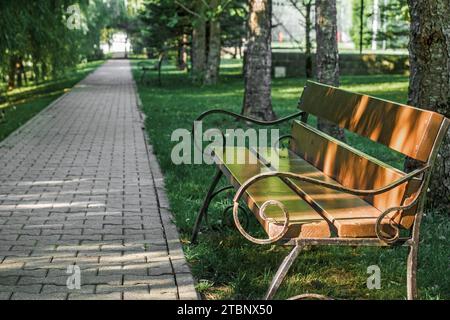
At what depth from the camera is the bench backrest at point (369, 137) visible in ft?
12.2

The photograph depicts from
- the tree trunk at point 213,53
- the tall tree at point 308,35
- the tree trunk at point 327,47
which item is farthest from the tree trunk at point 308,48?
the tree trunk at point 327,47

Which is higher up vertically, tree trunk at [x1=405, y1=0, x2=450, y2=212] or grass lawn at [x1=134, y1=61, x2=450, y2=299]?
tree trunk at [x1=405, y1=0, x2=450, y2=212]

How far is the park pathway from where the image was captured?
436 centimetres

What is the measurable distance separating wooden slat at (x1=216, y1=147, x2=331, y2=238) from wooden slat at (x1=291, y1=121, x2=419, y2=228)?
0.37 meters

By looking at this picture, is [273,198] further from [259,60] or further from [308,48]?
[308,48]

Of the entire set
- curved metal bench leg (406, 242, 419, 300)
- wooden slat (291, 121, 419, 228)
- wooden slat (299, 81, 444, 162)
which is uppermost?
wooden slat (299, 81, 444, 162)

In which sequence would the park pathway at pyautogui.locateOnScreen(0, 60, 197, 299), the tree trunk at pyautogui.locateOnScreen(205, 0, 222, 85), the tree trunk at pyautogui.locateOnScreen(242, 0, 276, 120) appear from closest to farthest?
the park pathway at pyautogui.locateOnScreen(0, 60, 197, 299) → the tree trunk at pyautogui.locateOnScreen(242, 0, 276, 120) → the tree trunk at pyautogui.locateOnScreen(205, 0, 222, 85)

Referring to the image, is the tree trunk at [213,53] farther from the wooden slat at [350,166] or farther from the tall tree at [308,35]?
the wooden slat at [350,166]

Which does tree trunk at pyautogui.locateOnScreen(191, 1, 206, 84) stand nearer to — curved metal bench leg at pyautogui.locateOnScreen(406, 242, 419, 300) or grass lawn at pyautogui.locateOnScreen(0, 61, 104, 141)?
grass lawn at pyautogui.locateOnScreen(0, 61, 104, 141)

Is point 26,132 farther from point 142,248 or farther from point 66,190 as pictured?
point 142,248

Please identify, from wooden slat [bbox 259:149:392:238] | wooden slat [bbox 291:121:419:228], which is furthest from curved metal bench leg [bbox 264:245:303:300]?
wooden slat [bbox 291:121:419:228]

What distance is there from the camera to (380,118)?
4.36 m

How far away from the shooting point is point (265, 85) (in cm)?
1351

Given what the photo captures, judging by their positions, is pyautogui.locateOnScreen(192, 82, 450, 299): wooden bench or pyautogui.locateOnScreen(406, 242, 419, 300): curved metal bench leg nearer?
pyautogui.locateOnScreen(192, 82, 450, 299): wooden bench
